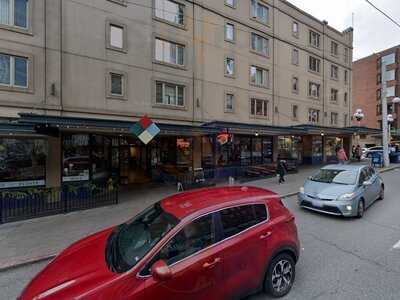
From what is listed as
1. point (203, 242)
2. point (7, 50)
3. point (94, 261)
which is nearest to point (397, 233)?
point (203, 242)

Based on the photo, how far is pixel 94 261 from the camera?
122 inches

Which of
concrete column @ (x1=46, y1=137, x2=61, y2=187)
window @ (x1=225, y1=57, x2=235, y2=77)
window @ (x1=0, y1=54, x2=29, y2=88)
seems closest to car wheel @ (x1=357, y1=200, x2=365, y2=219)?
concrete column @ (x1=46, y1=137, x2=61, y2=187)

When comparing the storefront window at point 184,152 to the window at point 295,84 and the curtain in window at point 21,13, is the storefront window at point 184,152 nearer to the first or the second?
the curtain in window at point 21,13

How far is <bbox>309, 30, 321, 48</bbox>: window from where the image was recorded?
78.1 feet

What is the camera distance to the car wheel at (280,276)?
3.72 m

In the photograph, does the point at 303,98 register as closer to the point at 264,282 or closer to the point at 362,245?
the point at 362,245

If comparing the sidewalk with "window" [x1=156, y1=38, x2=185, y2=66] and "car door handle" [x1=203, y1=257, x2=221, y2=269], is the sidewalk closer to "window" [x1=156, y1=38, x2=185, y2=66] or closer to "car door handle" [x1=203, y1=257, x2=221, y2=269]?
"car door handle" [x1=203, y1=257, x2=221, y2=269]

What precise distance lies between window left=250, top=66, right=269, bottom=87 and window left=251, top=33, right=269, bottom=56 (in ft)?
4.52

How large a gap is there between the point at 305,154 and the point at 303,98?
5.68 meters

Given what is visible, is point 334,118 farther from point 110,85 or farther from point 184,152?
point 110,85

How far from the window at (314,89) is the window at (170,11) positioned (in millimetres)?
14661

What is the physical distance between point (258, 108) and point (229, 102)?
3.13 metres

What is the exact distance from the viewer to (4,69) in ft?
33.1

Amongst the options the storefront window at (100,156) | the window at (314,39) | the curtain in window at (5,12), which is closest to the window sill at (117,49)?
the curtain in window at (5,12)
